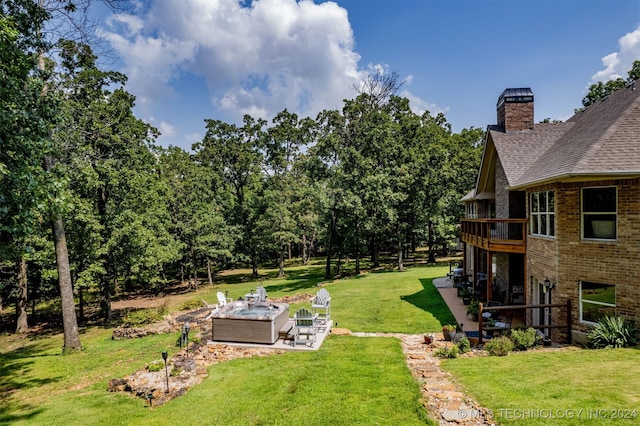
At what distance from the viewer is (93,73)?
60.7 ft

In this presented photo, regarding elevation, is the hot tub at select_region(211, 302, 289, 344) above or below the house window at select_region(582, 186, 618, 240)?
below

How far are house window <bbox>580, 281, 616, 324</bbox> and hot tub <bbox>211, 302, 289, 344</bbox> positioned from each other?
9.71 meters

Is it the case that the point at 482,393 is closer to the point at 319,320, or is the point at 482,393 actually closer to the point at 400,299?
the point at 319,320

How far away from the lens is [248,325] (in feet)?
39.9

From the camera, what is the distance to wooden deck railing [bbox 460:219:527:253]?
13281 millimetres

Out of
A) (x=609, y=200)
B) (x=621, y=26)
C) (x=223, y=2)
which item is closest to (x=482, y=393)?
(x=609, y=200)

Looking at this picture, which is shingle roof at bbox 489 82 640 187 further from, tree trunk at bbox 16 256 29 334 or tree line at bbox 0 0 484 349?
tree trunk at bbox 16 256 29 334

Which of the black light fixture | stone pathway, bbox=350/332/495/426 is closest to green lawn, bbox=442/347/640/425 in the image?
stone pathway, bbox=350/332/495/426

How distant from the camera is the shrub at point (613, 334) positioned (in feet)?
29.1

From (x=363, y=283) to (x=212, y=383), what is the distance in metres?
16.4

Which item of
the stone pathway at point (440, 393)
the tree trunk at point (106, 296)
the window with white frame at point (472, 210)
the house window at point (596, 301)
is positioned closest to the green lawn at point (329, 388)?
the stone pathway at point (440, 393)

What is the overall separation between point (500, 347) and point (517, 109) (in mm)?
13110

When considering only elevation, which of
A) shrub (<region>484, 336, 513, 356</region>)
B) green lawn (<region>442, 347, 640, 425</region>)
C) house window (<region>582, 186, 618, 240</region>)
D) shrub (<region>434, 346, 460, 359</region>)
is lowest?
shrub (<region>434, 346, 460, 359</region>)

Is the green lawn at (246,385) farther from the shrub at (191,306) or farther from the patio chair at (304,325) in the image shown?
the shrub at (191,306)
